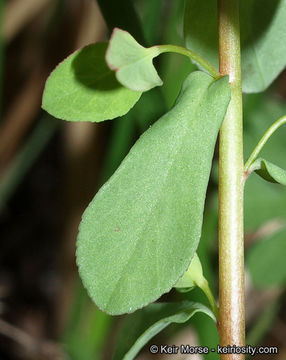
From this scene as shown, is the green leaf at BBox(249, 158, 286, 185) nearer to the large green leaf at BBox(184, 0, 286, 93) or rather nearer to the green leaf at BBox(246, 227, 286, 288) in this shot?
the large green leaf at BBox(184, 0, 286, 93)

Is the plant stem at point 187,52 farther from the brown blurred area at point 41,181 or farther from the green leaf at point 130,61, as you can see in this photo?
the brown blurred area at point 41,181

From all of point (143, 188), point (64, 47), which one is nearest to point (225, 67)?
point (143, 188)

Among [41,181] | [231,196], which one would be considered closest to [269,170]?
[231,196]

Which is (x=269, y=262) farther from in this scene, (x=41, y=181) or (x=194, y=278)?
(x=41, y=181)

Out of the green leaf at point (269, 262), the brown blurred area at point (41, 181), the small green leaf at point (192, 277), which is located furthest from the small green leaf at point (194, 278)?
the brown blurred area at point (41, 181)

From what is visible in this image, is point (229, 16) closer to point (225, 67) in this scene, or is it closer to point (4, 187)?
point (225, 67)

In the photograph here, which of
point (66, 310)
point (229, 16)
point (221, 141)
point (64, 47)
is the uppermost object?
point (64, 47)
